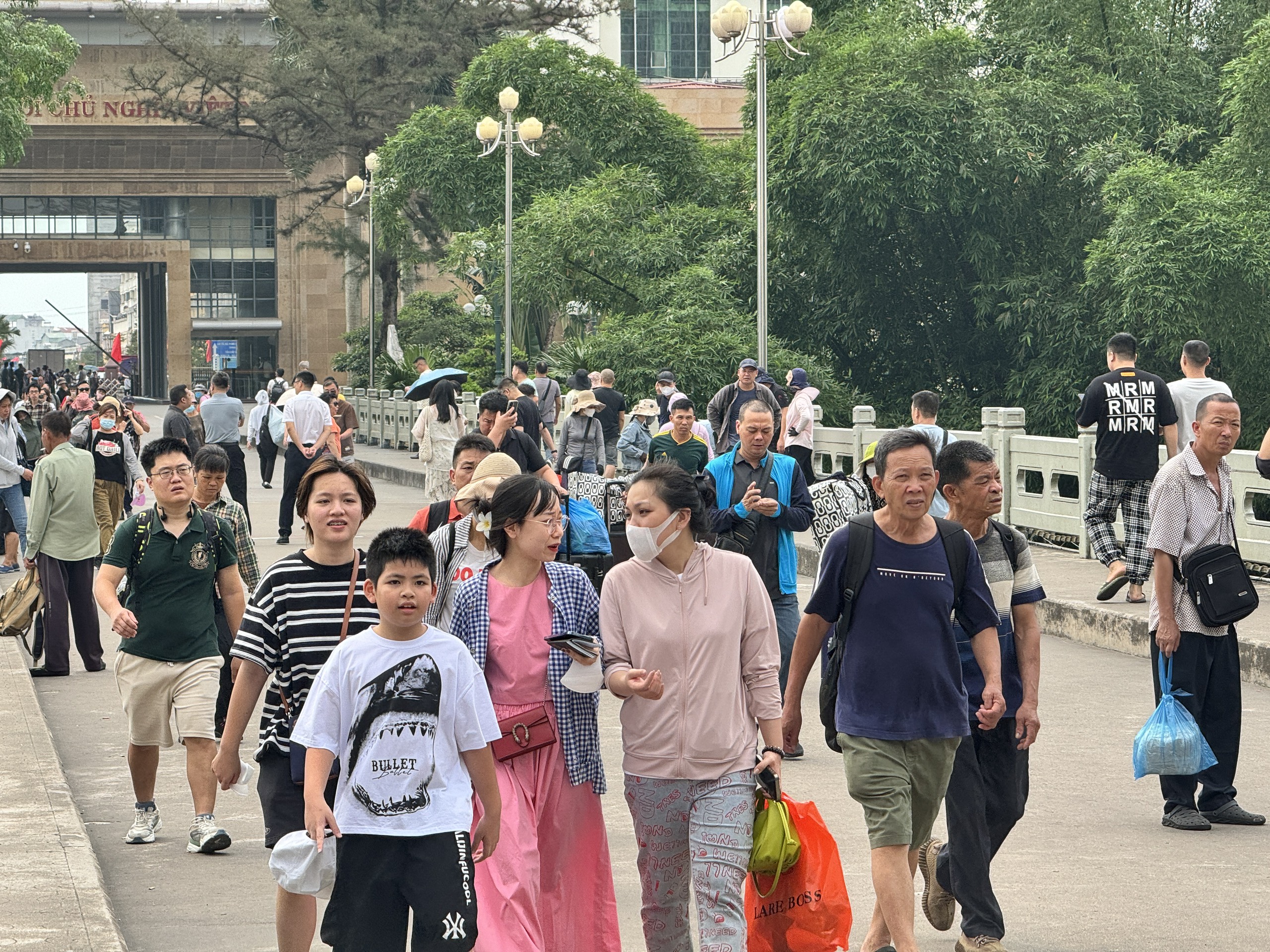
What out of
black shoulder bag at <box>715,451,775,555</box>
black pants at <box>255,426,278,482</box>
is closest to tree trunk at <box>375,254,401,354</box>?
black pants at <box>255,426,278,482</box>

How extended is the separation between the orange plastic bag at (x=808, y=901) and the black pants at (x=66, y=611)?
715 cm

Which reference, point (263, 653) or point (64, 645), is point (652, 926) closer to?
point (263, 653)

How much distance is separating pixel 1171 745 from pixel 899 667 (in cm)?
241

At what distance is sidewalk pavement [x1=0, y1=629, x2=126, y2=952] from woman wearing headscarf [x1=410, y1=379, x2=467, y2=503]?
8.53 metres

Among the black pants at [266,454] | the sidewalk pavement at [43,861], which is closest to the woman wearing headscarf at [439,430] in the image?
the sidewalk pavement at [43,861]

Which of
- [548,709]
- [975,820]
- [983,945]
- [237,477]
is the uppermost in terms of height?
[548,709]

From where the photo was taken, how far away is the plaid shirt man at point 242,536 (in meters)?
7.44

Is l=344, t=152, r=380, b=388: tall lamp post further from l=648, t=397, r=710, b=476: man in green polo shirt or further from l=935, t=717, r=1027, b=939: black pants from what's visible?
l=935, t=717, r=1027, b=939: black pants

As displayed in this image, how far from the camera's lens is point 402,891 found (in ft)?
Result: 14.0

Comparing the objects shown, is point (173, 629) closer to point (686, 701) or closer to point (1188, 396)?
point (686, 701)

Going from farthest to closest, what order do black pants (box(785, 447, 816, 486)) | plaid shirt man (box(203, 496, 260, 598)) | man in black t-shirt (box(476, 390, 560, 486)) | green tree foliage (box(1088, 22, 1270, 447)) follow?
green tree foliage (box(1088, 22, 1270, 447)), black pants (box(785, 447, 816, 486)), man in black t-shirt (box(476, 390, 560, 486)), plaid shirt man (box(203, 496, 260, 598))

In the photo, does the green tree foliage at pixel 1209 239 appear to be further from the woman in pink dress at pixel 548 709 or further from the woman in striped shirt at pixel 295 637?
the woman in striped shirt at pixel 295 637

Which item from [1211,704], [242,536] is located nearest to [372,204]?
[242,536]

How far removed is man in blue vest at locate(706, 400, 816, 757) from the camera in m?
8.28
